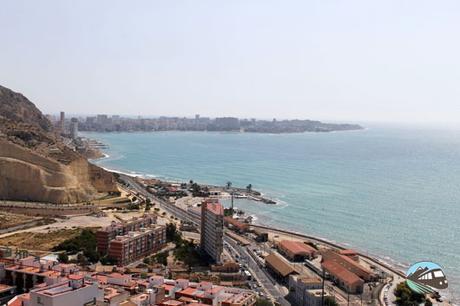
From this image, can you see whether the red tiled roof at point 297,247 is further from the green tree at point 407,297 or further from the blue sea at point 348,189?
the green tree at point 407,297

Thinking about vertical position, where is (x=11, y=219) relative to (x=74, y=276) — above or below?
below

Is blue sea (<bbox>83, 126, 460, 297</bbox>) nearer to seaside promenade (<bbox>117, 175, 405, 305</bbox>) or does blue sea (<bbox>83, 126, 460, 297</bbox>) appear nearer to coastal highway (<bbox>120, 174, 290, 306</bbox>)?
seaside promenade (<bbox>117, 175, 405, 305</bbox>)

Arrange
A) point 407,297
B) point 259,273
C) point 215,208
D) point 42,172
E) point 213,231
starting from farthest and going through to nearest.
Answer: point 42,172
point 215,208
point 213,231
point 259,273
point 407,297

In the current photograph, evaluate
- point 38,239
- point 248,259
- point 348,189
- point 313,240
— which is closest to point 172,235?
point 248,259

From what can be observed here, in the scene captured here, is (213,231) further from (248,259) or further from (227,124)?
(227,124)

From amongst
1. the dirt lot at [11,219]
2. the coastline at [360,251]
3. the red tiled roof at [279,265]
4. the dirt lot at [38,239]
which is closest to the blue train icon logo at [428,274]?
the red tiled roof at [279,265]
